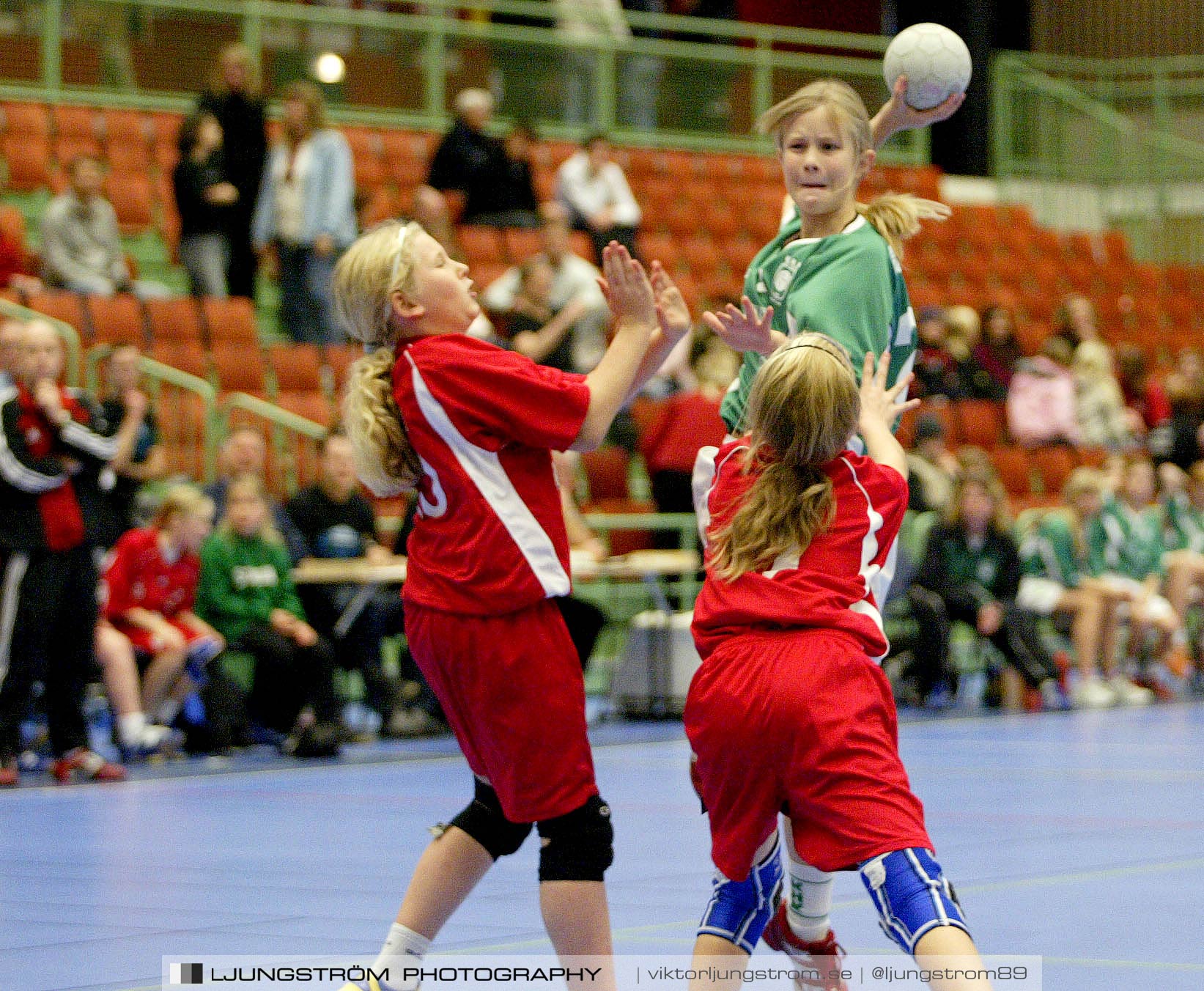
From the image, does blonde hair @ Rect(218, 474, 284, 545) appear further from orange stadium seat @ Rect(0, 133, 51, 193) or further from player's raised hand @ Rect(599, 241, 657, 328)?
player's raised hand @ Rect(599, 241, 657, 328)

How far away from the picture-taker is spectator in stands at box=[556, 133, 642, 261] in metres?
15.0

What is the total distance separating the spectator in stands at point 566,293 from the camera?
13133mm

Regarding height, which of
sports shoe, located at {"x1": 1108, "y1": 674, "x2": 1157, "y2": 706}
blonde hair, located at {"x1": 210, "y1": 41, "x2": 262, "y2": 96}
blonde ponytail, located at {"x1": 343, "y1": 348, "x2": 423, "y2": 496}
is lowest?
sports shoe, located at {"x1": 1108, "y1": 674, "x2": 1157, "y2": 706}

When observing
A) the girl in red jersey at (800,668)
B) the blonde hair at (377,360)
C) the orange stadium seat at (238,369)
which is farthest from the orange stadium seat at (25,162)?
the girl in red jersey at (800,668)

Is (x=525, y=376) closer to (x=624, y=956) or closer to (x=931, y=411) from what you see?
(x=624, y=956)

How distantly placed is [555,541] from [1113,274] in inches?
698

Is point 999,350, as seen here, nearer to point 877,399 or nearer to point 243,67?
point 243,67

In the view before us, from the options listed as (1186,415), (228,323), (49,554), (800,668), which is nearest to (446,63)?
(228,323)

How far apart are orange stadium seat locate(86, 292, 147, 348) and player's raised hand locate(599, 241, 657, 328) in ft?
28.5

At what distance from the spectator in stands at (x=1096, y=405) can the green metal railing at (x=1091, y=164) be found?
15.2ft

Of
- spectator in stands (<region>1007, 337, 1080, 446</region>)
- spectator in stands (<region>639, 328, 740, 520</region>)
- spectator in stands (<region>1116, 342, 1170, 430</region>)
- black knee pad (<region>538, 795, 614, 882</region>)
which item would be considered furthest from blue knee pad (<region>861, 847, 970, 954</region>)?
spectator in stands (<region>1116, 342, 1170, 430</region>)

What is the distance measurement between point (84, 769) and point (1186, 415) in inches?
→ 414

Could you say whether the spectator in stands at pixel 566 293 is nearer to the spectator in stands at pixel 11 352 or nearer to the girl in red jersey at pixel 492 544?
the spectator in stands at pixel 11 352

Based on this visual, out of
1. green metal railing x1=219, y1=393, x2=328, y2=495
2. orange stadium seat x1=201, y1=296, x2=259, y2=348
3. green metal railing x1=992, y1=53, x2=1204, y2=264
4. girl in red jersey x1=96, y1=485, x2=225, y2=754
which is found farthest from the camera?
green metal railing x1=992, y1=53, x2=1204, y2=264
